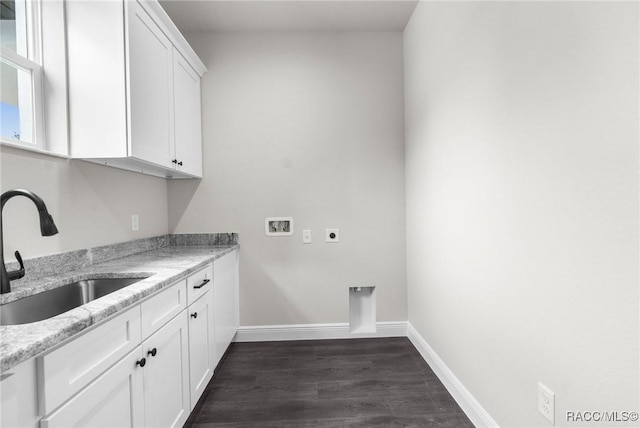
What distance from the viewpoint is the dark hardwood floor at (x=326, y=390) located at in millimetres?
1649

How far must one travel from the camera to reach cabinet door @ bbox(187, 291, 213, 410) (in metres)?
1.61

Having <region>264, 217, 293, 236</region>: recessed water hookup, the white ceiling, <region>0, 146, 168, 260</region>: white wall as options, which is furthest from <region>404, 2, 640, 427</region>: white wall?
<region>0, 146, 168, 260</region>: white wall

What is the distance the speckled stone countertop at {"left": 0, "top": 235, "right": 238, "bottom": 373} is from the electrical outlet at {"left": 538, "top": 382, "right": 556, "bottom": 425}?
153cm

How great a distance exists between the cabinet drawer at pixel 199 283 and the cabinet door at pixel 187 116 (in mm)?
813

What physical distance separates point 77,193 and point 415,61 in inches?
99.3

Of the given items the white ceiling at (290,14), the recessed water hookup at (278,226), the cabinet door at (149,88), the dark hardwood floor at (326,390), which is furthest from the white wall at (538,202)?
the cabinet door at (149,88)

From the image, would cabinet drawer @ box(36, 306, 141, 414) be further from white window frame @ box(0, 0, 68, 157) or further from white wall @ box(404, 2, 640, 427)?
white wall @ box(404, 2, 640, 427)

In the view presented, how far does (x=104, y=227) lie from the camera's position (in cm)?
183

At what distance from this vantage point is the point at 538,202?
1.09 metres

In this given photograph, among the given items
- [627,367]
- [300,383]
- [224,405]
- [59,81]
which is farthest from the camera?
[300,383]

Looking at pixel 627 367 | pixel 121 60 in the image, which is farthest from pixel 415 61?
pixel 627 367

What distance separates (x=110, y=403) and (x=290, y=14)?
2.72 m

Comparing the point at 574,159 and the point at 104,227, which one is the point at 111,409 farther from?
the point at 574,159
